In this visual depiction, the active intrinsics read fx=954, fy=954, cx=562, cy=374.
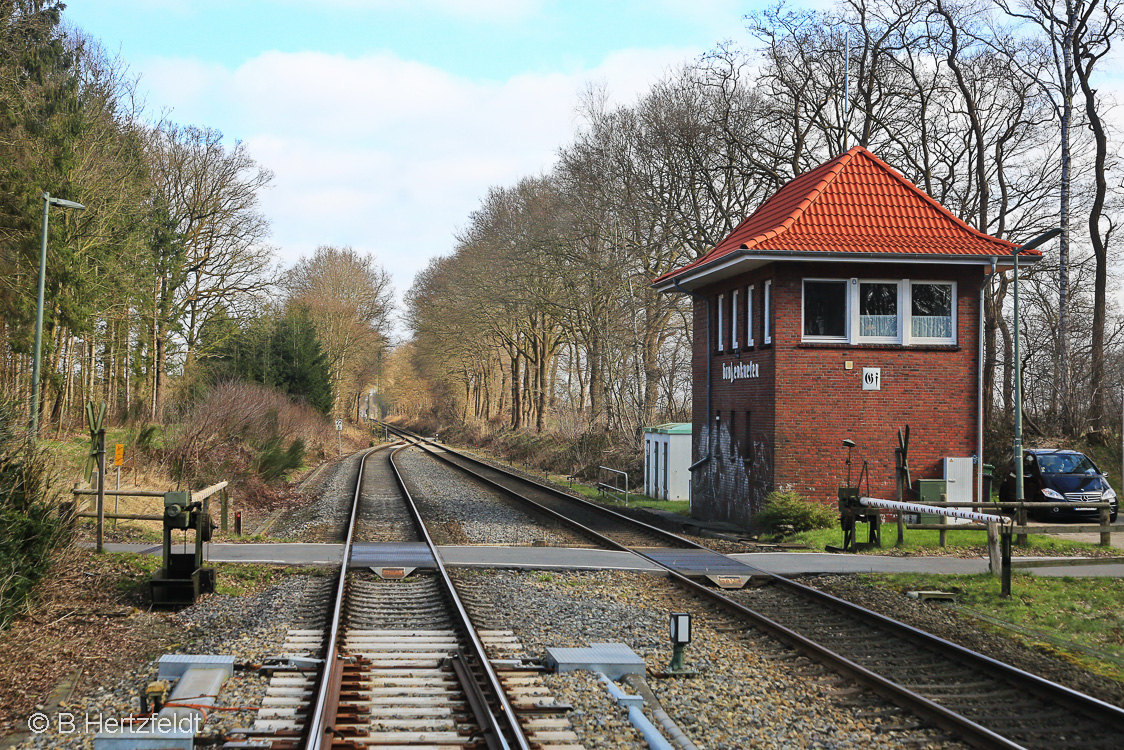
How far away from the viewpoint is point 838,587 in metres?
12.6

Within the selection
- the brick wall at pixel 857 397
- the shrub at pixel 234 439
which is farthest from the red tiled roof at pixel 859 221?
the shrub at pixel 234 439

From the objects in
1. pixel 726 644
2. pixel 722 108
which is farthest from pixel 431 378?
pixel 726 644

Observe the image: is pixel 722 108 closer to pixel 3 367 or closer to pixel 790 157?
pixel 790 157

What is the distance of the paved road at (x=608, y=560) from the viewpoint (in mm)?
13539

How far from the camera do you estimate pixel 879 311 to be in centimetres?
1923

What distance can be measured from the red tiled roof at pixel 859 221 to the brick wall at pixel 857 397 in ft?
1.72

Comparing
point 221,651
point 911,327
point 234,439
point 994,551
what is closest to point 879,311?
point 911,327

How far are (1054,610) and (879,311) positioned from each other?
8.87m

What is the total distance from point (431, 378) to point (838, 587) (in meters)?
56.0

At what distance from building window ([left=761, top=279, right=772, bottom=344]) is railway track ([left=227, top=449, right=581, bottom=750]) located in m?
10.4

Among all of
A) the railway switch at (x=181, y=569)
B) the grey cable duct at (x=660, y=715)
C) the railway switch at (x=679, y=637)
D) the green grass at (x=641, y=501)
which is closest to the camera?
the grey cable duct at (x=660, y=715)

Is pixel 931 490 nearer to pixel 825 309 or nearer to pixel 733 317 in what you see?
pixel 825 309

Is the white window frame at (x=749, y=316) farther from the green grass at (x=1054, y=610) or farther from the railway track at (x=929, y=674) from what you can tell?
the railway track at (x=929, y=674)

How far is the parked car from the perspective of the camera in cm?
2172
